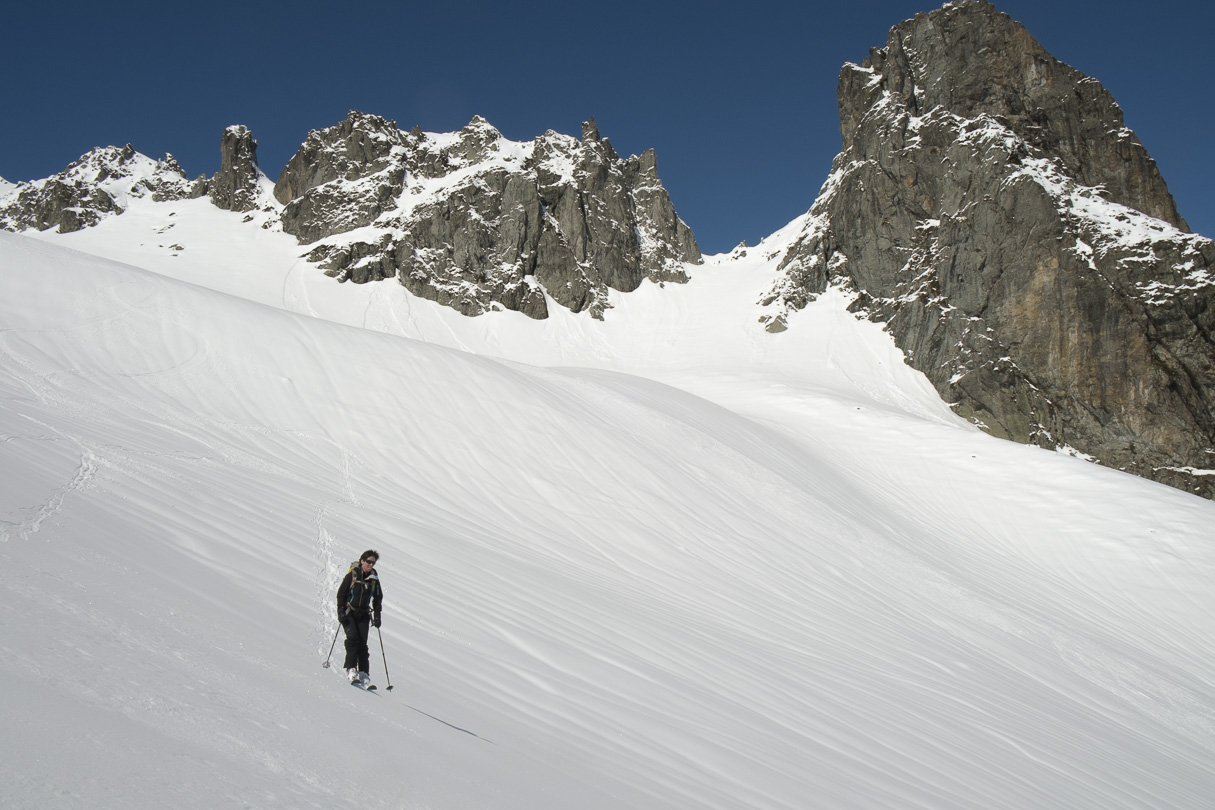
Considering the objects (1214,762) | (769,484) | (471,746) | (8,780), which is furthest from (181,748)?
(769,484)

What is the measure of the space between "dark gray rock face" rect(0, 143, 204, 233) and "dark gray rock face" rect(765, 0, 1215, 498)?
263ft

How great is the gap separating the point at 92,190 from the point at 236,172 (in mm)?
17557

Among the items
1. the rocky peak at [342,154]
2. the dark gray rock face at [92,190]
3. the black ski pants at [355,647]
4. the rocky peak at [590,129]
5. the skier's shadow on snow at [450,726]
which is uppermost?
the rocky peak at [590,129]

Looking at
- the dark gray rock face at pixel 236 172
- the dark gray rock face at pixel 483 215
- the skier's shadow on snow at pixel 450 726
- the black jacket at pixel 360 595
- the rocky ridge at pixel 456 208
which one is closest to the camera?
the skier's shadow on snow at pixel 450 726

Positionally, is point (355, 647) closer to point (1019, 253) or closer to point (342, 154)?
point (1019, 253)

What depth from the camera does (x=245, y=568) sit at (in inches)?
237

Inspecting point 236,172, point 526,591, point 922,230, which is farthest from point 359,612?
point 236,172

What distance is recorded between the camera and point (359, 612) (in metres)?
4.78

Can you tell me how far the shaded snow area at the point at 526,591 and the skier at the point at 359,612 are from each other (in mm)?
206

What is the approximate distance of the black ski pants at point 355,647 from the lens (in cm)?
460

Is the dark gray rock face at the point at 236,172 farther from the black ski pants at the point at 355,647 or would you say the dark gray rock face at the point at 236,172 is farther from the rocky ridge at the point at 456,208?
the black ski pants at the point at 355,647

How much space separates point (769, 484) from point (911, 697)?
28.7 ft

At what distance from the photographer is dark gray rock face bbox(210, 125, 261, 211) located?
84.1 metres

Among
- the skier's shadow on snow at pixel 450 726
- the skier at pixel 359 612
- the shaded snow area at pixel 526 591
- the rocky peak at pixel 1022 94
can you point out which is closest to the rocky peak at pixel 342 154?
the rocky peak at pixel 1022 94
